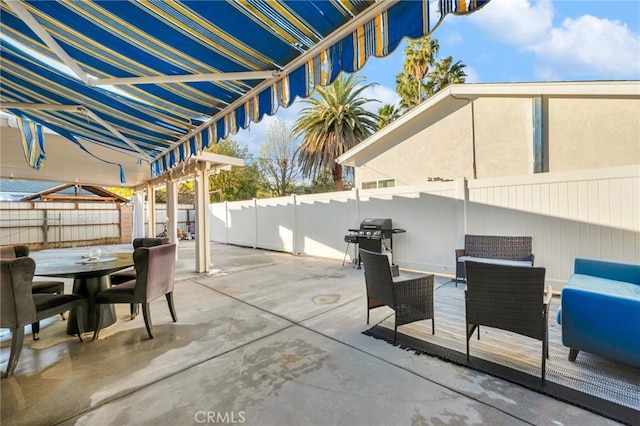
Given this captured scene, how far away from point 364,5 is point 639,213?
490 centimetres

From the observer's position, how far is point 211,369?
2.48 m

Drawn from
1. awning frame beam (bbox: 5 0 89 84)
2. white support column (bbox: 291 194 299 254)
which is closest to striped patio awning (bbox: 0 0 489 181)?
awning frame beam (bbox: 5 0 89 84)

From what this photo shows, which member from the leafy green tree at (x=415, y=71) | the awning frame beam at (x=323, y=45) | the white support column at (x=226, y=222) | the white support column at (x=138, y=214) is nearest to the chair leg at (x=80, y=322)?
the awning frame beam at (x=323, y=45)

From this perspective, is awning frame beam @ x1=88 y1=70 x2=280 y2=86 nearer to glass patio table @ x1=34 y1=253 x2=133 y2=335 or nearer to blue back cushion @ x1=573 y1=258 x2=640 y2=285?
glass patio table @ x1=34 y1=253 x2=133 y2=335

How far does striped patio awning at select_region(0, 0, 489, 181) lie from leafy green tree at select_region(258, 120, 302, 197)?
15.9 metres

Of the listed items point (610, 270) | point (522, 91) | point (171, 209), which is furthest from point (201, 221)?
point (522, 91)

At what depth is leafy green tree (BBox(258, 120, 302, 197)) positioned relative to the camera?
62.1 feet

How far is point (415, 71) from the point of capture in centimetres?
1385

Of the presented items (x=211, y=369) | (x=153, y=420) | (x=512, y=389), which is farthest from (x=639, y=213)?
(x=153, y=420)

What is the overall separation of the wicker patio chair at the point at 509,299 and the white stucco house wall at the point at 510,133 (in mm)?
5020

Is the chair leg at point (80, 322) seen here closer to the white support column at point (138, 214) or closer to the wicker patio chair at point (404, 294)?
the wicker patio chair at point (404, 294)

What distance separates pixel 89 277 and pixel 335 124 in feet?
36.9

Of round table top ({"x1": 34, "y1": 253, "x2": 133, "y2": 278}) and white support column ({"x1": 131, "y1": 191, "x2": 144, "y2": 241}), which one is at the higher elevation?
white support column ({"x1": 131, "y1": 191, "x2": 144, "y2": 241})

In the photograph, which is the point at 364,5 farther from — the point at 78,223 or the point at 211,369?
the point at 78,223
